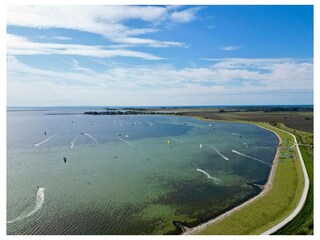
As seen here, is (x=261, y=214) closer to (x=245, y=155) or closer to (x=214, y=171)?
(x=214, y=171)

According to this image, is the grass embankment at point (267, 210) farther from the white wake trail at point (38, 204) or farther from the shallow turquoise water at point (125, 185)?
the white wake trail at point (38, 204)

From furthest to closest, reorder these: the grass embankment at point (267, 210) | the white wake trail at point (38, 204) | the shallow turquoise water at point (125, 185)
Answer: the white wake trail at point (38, 204)
the shallow turquoise water at point (125, 185)
the grass embankment at point (267, 210)

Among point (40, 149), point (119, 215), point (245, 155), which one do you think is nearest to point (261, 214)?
point (119, 215)

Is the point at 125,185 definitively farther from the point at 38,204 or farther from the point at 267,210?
the point at 267,210

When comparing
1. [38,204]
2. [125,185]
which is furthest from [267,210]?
[38,204]

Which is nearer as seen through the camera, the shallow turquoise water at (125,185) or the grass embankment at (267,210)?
the grass embankment at (267,210)

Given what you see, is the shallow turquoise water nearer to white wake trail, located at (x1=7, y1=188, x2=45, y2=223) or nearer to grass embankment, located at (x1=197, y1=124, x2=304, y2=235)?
white wake trail, located at (x1=7, y1=188, x2=45, y2=223)

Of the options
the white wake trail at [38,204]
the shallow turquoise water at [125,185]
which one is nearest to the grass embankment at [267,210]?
the shallow turquoise water at [125,185]
